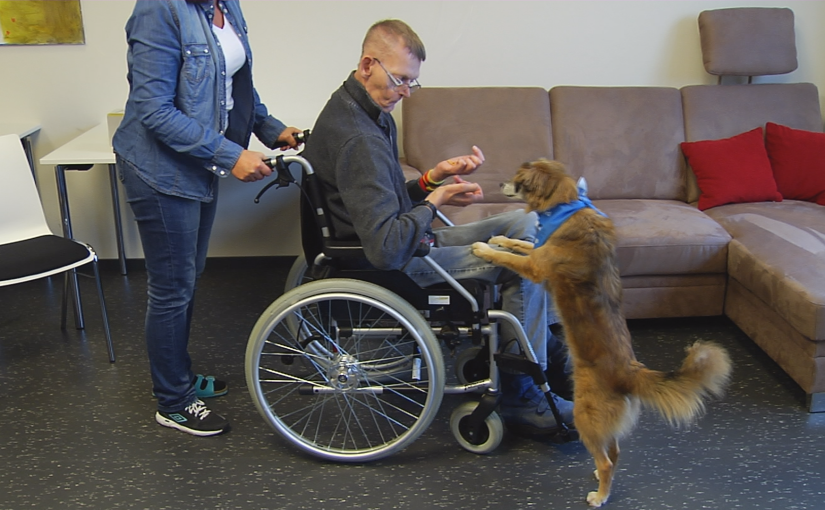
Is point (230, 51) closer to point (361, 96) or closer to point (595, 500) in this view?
point (361, 96)

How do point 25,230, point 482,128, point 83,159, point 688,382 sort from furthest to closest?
point 482,128, point 83,159, point 25,230, point 688,382

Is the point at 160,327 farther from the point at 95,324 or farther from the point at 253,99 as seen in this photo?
the point at 95,324

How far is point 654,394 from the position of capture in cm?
173

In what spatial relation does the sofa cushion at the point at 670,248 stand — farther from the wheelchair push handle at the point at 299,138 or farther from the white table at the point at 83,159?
the white table at the point at 83,159

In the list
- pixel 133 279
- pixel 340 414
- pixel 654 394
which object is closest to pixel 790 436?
pixel 654 394

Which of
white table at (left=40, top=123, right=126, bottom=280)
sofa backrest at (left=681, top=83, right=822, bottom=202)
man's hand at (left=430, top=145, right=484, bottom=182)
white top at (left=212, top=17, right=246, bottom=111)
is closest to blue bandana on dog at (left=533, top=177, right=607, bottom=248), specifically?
man's hand at (left=430, top=145, right=484, bottom=182)

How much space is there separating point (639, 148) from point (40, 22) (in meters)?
2.67

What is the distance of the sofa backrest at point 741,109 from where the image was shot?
3.24 metres

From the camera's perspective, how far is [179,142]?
185 centimetres

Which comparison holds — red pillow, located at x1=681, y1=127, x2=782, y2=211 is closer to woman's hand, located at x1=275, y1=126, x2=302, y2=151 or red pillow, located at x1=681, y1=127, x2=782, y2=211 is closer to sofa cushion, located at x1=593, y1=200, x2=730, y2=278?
sofa cushion, located at x1=593, y1=200, x2=730, y2=278

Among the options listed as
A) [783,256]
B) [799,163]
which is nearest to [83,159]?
[783,256]

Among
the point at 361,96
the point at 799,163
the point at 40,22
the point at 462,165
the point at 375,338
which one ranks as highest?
the point at 40,22

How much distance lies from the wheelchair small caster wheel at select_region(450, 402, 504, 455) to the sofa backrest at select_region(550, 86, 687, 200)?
145 cm

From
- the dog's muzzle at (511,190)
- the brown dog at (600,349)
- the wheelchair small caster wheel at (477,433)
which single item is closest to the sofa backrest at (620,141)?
the dog's muzzle at (511,190)
